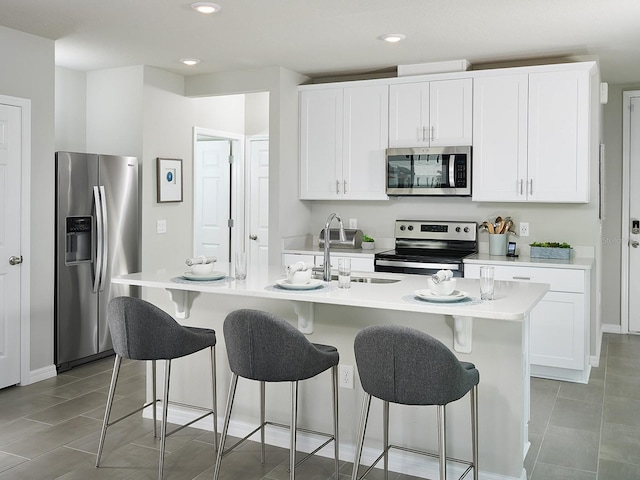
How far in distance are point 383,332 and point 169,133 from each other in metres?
3.94

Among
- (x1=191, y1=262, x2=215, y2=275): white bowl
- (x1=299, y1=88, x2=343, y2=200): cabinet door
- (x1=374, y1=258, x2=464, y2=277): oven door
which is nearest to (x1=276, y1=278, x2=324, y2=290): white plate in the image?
(x1=191, y1=262, x2=215, y2=275): white bowl

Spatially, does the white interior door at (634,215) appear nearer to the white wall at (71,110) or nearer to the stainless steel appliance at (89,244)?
the stainless steel appliance at (89,244)

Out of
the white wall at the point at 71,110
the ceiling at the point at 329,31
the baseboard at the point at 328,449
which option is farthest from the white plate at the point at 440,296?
the white wall at the point at 71,110

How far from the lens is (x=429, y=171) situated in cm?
517

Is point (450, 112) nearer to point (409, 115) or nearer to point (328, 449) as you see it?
point (409, 115)

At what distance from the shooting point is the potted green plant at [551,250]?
480 centimetres

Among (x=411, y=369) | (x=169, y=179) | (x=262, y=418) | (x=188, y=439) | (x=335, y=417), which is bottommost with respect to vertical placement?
(x=188, y=439)

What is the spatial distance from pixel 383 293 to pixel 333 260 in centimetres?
246

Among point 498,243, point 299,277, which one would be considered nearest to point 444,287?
point 299,277

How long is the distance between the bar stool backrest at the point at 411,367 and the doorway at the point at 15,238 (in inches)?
118

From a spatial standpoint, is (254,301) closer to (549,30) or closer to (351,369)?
(351,369)

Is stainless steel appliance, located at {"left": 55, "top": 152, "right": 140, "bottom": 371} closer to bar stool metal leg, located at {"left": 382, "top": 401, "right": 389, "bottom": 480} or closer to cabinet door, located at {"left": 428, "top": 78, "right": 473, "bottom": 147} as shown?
cabinet door, located at {"left": 428, "top": 78, "right": 473, "bottom": 147}

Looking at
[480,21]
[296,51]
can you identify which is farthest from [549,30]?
[296,51]

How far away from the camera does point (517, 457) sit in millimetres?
2836
